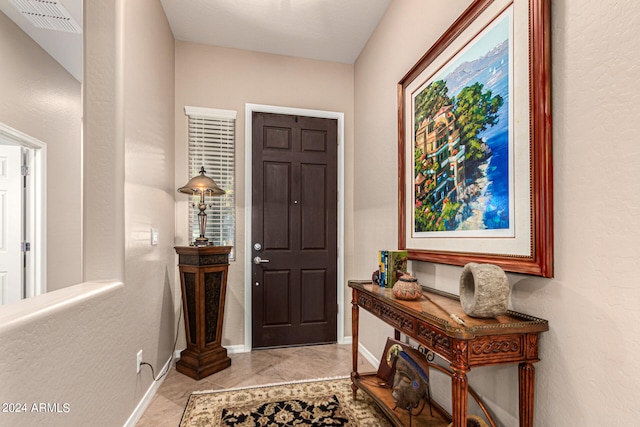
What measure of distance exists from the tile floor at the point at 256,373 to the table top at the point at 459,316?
1.40 metres

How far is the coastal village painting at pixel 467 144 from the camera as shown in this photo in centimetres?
137

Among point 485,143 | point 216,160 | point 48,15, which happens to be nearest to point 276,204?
point 216,160

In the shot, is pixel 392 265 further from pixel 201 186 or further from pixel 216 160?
pixel 216 160

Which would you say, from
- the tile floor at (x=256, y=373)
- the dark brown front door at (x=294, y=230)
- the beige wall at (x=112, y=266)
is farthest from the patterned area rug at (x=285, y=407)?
the dark brown front door at (x=294, y=230)

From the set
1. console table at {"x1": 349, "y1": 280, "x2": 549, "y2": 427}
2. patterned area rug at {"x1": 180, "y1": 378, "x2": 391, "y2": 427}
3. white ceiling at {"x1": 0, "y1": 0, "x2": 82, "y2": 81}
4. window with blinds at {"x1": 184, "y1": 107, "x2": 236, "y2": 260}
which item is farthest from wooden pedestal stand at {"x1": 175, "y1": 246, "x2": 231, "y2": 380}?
white ceiling at {"x1": 0, "y1": 0, "x2": 82, "y2": 81}

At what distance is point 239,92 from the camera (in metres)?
3.16

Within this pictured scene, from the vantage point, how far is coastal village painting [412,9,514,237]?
4.50 feet

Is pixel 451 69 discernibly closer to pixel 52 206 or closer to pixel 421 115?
pixel 421 115

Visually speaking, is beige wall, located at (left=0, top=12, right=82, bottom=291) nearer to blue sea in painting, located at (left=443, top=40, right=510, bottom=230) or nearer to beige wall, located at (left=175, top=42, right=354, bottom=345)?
beige wall, located at (left=175, top=42, right=354, bottom=345)

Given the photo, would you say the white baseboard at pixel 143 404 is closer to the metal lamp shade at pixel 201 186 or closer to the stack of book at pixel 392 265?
the metal lamp shade at pixel 201 186

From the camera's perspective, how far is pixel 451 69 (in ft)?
5.66

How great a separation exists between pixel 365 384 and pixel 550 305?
129 cm

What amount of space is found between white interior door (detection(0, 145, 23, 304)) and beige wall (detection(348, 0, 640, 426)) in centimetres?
382

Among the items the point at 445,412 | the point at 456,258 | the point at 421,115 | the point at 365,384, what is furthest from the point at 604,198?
the point at 365,384
